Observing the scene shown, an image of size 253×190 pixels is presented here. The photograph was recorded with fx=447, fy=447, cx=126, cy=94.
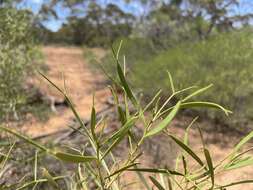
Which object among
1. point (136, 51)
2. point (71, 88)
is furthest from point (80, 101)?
point (136, 51)

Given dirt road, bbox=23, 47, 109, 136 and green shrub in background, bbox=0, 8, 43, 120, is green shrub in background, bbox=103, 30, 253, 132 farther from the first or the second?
green shrub in background, bbox=0, 8, 43, 120

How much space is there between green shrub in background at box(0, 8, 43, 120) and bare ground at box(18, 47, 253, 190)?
0.46 meters

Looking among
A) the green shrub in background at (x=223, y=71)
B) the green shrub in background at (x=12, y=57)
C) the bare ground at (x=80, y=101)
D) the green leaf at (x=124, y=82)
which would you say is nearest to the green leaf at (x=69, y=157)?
the green leaf at (x=124, y=82)

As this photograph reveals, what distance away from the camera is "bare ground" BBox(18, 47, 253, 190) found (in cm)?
793

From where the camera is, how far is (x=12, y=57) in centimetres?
644

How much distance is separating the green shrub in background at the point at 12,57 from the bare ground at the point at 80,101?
1.49ft

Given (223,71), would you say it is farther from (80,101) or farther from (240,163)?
(240,163)

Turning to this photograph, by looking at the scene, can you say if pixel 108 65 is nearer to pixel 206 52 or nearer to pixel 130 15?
pixel 206 52

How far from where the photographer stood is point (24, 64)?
22.3ft

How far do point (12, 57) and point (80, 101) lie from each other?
9812mm

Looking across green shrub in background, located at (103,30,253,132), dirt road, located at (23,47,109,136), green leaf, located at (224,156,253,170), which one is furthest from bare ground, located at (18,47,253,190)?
green shrub in background, located at (103,30,253,132)

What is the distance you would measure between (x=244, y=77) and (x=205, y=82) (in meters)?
0.97

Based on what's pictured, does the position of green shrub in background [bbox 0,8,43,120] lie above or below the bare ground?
above

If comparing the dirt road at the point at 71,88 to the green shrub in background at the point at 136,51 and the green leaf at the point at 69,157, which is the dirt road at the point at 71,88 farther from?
the green leaf at the point at 69,157
